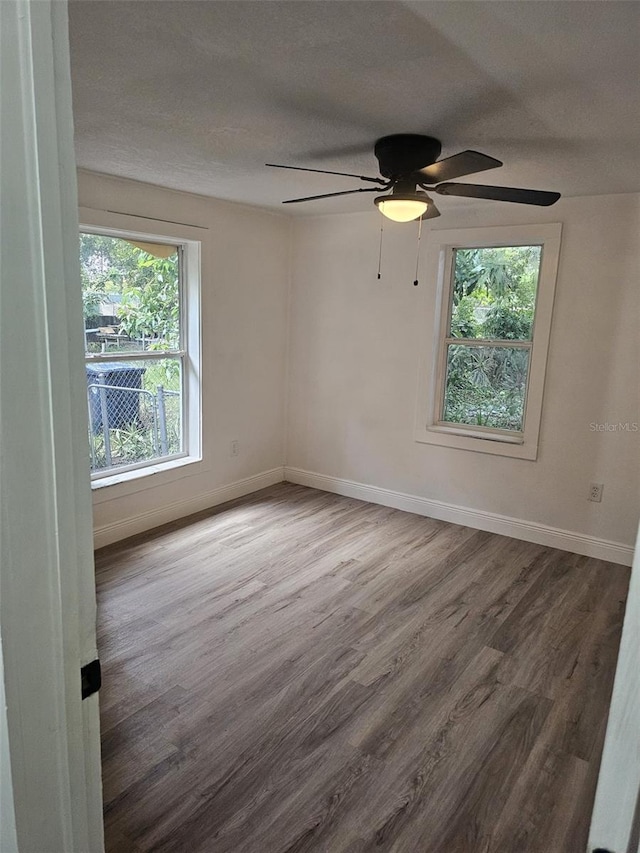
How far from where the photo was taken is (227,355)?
14.4 ft

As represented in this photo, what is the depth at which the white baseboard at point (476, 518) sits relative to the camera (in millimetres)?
3695

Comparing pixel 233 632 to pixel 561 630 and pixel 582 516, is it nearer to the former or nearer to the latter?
pixel 561 630

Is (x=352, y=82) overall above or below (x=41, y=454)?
above

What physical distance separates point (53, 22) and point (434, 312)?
368 cm

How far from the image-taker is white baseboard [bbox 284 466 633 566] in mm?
3695

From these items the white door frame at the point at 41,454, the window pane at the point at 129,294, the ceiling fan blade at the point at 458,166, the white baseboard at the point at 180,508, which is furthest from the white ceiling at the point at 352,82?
the white baseboard at the point at 180,508

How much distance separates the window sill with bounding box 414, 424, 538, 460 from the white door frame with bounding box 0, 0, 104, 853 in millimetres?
3524

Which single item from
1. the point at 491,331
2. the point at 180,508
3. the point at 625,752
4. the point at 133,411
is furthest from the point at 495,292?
the point at 625,752

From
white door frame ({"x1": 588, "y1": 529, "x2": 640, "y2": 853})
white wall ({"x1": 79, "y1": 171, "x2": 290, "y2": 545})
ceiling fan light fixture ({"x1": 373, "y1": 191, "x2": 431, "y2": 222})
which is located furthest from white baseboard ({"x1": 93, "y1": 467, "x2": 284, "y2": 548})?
white door frame ({"x1": 588, "y1": 529, "x2": 640, "y2": 853})

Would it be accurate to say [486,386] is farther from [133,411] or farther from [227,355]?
[133,411]

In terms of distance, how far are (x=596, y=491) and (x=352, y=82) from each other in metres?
2.92

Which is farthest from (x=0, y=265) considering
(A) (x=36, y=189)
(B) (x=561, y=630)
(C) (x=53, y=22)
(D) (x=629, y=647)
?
(B) (x=561, y=630)

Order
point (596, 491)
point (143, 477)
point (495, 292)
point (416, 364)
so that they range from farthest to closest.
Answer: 1. point (416, 364)
2. point (495, 292)
3. point (143, 477)
4. point (596, 491)

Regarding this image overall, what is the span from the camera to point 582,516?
12.3 ft
